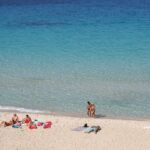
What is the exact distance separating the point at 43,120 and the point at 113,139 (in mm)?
4429

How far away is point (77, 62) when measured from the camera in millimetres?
35531

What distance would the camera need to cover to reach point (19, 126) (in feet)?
73.3

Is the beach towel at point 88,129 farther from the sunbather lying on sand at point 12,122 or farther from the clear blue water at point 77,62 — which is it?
the sunbather lying on sand at point 12,122

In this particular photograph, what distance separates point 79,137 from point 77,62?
50.3 ft

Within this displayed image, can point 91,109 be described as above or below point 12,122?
above

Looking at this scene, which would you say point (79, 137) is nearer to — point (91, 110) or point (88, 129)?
point (88, 129)

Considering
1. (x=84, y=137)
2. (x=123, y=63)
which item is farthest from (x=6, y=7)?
(x=84, y=137)

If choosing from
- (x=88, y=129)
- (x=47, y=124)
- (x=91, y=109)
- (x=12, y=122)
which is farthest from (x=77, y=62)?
(x=88, y=129)

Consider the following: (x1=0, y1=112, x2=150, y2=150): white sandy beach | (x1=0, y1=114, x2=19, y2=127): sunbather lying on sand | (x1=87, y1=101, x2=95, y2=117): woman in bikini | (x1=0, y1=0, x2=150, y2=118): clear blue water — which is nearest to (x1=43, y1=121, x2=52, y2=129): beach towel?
(x1=0, y1=112, x2=150, y2=150): white sandy beach

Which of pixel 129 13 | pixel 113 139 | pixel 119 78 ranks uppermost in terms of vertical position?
pixel 129 13

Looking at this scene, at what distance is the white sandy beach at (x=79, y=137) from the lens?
64.4 feet

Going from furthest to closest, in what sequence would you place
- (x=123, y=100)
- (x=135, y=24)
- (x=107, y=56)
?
(x=135, y=24) < (x=107, y=56) < (x=123, y=100)

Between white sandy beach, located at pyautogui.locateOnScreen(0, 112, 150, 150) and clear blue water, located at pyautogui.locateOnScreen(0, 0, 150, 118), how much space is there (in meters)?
2.29

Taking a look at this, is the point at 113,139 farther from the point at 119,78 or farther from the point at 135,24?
the point at 135,24
